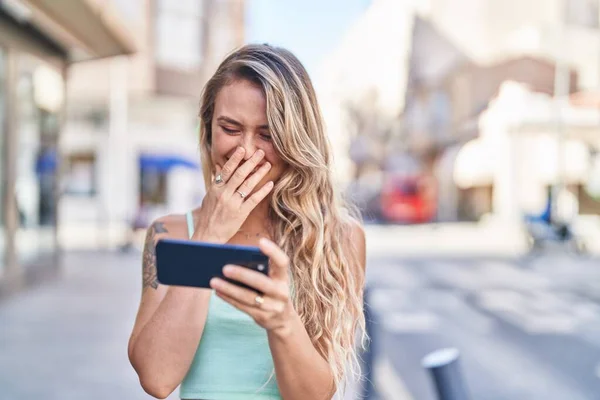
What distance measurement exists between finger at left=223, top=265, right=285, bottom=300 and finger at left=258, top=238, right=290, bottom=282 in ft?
0.05

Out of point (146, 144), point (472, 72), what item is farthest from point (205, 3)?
point (472, 72)

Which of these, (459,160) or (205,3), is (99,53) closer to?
(205,3)

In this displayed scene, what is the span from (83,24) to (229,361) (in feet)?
26.1

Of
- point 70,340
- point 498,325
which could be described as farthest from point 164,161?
point 498,325

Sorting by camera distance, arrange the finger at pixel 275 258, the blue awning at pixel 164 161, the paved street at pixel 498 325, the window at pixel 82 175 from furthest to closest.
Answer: the window at pixel 82 175
the blue awning at pixel 164 161
the paved street at pixel 498 325
the finger at pixel 275 258

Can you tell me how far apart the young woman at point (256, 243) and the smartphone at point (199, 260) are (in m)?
0.19

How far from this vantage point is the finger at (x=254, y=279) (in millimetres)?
1081

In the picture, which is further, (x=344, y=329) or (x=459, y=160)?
(x=459, y=160)

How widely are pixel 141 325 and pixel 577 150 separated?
27.0 m

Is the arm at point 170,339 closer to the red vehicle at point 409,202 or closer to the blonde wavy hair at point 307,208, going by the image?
the blonde wavy hair at point 307,208

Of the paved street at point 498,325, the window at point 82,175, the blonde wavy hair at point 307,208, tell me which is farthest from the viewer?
the window at point 82,175

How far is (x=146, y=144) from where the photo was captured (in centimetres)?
2736

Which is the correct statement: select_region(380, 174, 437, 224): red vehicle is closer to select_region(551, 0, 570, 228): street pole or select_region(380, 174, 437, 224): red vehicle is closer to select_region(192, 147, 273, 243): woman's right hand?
select_region(551, 0, 570, 228): street pole

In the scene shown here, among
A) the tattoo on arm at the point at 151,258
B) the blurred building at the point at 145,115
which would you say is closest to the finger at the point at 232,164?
the tattoo on arm at the point at 151,258
